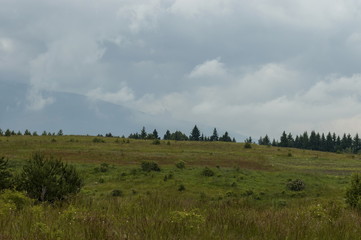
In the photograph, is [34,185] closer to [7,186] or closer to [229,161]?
[7,186]

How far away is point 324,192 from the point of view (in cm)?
2914

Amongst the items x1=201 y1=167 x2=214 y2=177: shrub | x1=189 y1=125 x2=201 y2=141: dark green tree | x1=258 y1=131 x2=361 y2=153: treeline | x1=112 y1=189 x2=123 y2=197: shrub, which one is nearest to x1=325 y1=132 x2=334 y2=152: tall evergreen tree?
x1=258 y1=131 x2=361 y2=153: treeline

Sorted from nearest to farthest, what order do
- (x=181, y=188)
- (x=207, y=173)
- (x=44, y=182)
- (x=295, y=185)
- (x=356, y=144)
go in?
(x=44, y=182) → (x=181, y=188) → (x=295, y=185) → (x=207, y=173) → (x=356, y=144)

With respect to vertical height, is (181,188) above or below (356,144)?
below

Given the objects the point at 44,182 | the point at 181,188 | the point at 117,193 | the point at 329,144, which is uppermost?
the point at 329,144

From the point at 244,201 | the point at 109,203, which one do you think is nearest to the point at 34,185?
the point at 109,203

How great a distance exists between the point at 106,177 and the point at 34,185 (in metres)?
21.3

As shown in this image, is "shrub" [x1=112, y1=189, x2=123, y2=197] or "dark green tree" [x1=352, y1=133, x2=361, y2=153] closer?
"shrub" [x1=112, y1=189, x2=123, y2=197]

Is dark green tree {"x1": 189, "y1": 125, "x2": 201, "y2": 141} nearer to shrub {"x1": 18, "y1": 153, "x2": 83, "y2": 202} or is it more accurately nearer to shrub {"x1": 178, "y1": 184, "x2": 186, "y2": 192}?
shrub {"x1": 178, "y1": 184, "x2": 186, "y2": 192}

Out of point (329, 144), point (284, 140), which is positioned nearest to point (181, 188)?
point (284, 140)

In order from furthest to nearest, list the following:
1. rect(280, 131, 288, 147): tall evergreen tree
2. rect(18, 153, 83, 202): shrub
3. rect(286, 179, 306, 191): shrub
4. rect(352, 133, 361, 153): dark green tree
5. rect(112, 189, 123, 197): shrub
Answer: rect(280, 131, 288, 147): tall evergreen tree, rect(352, 133, 361, 153): dark green tree, rect(286, 179, 306, 191): shrub, rect(112, 189, 123, 197): shrub, rect(18, 153, 83, 202): shrub

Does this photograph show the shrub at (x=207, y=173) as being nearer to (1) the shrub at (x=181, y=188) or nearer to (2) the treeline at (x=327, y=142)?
(1) the shrub at (x=181, y=188)

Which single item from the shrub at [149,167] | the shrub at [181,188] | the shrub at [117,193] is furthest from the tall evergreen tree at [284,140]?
the shrub at [117,193]

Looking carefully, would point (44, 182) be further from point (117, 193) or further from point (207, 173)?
point (207, 173)
